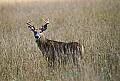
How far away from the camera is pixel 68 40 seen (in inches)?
302

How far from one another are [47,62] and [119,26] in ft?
7.69

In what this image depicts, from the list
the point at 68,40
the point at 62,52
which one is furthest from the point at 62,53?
the point at 68,40

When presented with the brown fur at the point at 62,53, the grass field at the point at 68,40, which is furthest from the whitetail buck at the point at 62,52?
the grass field at the point at 68,40

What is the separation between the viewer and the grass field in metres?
5.43

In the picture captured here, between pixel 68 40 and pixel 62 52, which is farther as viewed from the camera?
pixel 68 40

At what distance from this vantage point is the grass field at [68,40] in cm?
543

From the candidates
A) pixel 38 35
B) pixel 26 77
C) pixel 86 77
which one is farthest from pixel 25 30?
pixel 86 77

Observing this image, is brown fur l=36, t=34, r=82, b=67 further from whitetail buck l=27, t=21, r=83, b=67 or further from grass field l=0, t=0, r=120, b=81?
grass field l=0, t=0, r=120, b=81

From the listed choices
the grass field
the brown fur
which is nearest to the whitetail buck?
the brown fur

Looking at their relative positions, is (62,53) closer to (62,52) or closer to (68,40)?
(62,52)

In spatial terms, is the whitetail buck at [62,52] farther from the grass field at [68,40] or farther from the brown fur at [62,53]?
the grass field at [68,40]

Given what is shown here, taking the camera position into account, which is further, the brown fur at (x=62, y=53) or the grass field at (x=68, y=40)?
the brown fur at (x=62, y=53)

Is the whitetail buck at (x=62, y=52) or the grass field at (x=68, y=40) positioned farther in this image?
the whitetail buck at (x=62, y=52)

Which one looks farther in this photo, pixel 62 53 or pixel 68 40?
pixel 68 40
